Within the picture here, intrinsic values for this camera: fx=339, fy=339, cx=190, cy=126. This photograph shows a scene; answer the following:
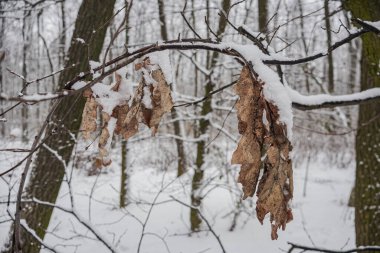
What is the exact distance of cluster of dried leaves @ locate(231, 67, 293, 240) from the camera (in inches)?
34.5

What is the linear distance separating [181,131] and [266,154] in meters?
6.83

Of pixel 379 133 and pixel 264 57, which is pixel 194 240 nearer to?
pixel 379 133

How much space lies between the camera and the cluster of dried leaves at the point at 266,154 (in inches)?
34.5

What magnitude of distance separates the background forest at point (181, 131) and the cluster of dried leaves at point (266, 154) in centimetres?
3

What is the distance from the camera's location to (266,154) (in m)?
0.89

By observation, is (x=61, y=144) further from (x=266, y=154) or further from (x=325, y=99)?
(x=266, y=154)

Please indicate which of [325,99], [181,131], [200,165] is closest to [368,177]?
[325,99]

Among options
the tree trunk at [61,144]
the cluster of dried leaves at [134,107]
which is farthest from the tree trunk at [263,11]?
the cluster of dried leaves at [134,107]

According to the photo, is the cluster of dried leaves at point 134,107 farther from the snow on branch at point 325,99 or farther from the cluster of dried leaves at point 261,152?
the snow on branch at point 325,99

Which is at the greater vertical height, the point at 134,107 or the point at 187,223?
the point at 134,107

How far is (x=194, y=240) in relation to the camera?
5574 mm

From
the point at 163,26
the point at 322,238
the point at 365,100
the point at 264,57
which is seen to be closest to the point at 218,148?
the point at 322,238

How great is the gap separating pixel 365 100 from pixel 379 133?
1.53 metres

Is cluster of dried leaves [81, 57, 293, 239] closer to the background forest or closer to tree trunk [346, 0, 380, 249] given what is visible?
the background forest
